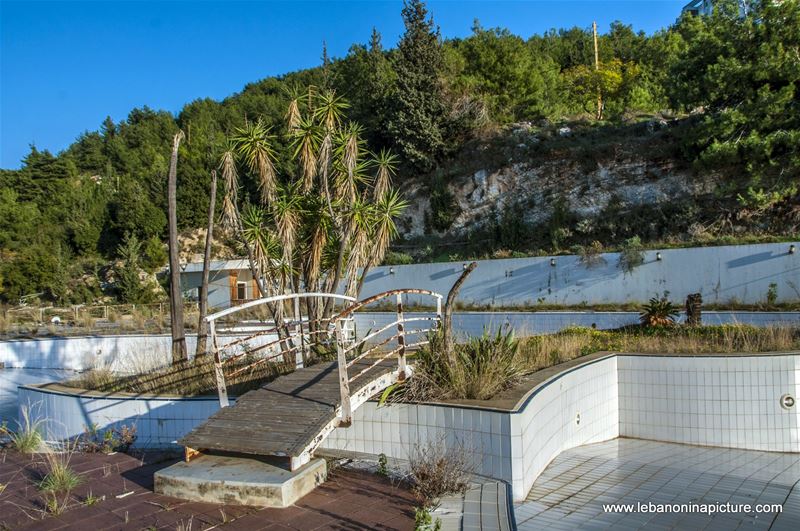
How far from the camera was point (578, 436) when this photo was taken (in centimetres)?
738

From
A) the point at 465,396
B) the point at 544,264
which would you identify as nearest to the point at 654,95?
the point at 544,264

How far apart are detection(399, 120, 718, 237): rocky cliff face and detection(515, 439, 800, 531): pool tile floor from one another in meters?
18.9

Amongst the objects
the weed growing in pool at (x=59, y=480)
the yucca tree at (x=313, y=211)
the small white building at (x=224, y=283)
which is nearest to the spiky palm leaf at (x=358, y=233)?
the yucca tree at (x=313, y=211)

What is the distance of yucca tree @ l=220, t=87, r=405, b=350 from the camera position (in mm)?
10094

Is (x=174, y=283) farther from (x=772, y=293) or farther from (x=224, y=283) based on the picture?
(x=224, y=283)

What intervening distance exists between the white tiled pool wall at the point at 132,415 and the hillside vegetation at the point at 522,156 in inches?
247

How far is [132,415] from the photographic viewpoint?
26.3 feet

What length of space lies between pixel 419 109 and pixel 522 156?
22.0ft

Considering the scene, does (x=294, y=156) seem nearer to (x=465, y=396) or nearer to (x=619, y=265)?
(x=465, y=396)

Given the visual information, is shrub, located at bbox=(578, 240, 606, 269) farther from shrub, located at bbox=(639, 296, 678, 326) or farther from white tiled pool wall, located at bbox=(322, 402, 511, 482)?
white tiled pool wall, located at bbox=(322, 402, 511, 482)

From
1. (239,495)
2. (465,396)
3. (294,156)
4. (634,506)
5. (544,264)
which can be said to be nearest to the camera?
(239,495)

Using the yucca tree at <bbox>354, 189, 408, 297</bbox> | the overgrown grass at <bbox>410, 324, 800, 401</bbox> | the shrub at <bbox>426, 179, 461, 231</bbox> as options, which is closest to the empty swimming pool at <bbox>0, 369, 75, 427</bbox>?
the yucca tree at <bbox>354, 189, 408, 297</bbox>

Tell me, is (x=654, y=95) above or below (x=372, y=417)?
above

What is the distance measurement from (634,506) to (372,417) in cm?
268
